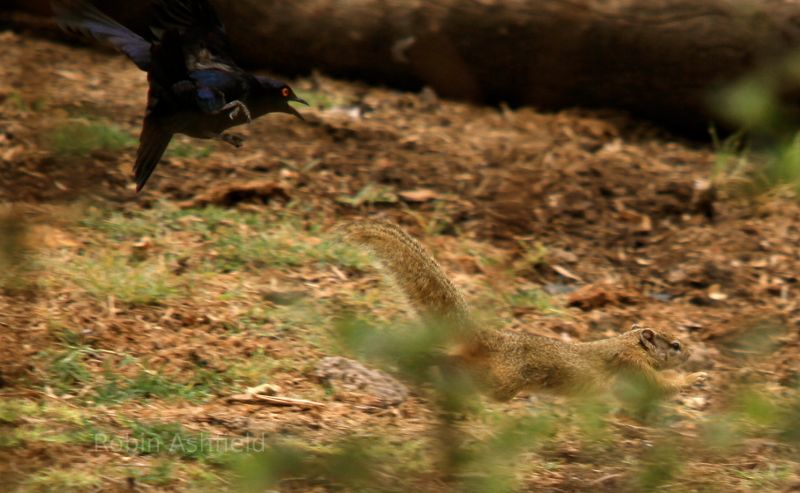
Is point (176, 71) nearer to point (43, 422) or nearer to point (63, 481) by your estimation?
point (43, 422)

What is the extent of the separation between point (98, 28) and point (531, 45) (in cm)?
415

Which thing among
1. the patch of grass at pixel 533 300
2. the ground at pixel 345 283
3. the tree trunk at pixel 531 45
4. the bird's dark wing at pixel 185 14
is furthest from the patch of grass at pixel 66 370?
the tree trunk at pixel 531 45

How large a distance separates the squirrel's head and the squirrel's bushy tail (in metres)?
1.11

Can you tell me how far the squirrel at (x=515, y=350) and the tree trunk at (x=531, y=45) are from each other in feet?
9.14

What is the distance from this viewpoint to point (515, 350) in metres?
4.30

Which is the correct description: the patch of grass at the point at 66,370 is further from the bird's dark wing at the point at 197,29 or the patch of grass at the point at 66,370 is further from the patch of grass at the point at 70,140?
the patch of grass at the point at 70,140

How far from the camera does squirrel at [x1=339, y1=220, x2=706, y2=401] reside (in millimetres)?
3830

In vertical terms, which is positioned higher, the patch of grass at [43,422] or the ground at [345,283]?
the ground at [345,283]

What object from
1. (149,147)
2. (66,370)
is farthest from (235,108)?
(66,370)

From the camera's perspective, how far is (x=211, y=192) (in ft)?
19.8

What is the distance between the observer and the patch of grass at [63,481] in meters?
3.09

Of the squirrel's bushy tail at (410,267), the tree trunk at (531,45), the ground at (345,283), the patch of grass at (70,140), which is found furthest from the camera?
the tree trunk at (531,45)

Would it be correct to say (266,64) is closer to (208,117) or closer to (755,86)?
(208,117)

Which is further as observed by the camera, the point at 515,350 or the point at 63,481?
the point at 515,350
